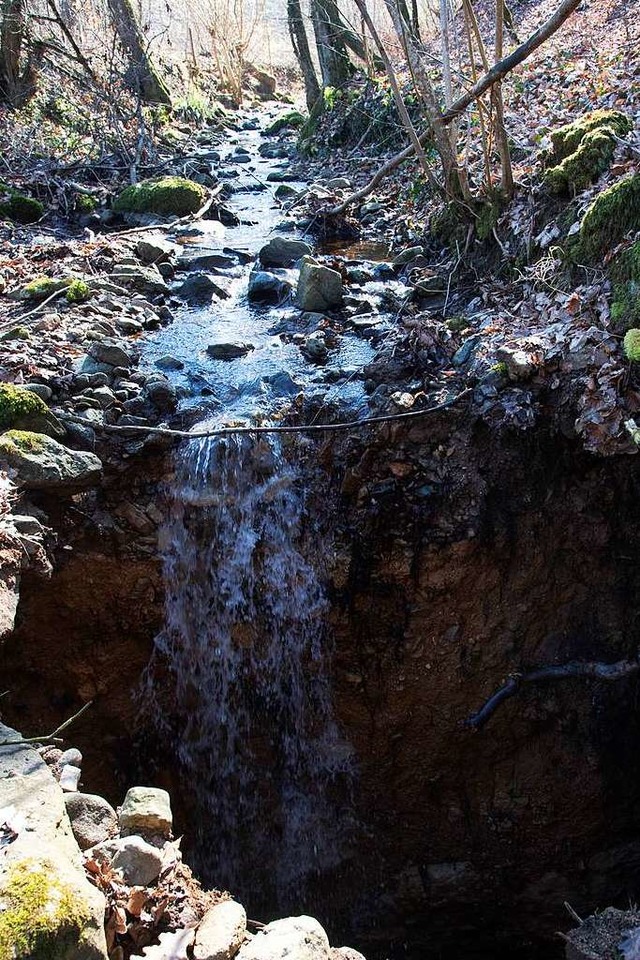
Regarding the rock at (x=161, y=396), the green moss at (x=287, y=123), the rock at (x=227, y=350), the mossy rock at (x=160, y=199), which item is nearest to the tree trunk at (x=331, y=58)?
the green moss at (x=287, y=123)

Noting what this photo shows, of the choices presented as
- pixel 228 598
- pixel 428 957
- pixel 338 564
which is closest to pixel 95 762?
pixel 228 598

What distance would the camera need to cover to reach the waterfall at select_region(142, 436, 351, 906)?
4.90m

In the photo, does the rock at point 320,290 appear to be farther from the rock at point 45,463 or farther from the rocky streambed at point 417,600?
the rock at point 45,463

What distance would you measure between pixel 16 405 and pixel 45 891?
132 inches

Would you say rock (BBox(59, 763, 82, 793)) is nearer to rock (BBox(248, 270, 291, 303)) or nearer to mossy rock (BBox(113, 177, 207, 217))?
rock (BBox(248, 270, 291, 303))

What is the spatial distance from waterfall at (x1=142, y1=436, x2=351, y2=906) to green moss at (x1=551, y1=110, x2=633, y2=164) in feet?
11.7

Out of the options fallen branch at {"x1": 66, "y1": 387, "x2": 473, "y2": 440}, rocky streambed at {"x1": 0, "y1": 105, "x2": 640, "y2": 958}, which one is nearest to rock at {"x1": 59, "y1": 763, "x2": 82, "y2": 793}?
rocky streambed at {"x1": 0, "y1": 105, "x2": 640, "y2": 958}

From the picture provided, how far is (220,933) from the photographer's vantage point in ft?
8.40

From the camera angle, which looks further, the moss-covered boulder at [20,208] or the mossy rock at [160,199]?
the mossy rock at [160,199]

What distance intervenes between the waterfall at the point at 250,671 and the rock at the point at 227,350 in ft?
4.43

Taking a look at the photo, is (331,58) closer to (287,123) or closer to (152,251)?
(287,123)

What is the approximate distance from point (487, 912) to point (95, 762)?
290cm

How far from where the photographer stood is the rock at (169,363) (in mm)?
5902

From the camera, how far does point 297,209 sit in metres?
10.1
